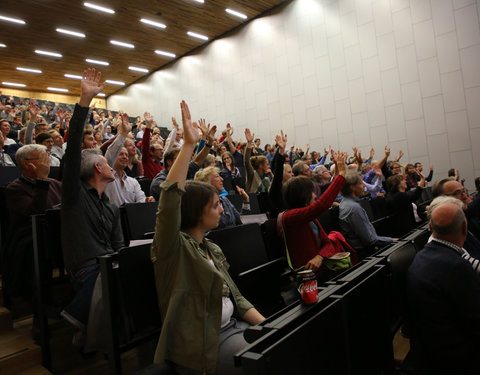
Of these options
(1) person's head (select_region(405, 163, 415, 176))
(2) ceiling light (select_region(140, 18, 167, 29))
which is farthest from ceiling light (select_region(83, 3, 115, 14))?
(1) person's head (select_region(405, 163, 415, 176))

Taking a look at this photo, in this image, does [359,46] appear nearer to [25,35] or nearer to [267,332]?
[267,332]

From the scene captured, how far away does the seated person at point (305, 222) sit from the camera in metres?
2.14

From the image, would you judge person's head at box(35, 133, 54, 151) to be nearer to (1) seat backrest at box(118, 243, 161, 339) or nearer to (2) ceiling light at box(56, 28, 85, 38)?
(1) seat backrest at box(118, 243, 161, 339)

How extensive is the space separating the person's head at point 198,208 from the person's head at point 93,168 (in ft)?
2.37

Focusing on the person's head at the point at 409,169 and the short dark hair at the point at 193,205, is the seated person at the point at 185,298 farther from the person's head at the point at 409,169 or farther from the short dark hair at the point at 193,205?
the person's head at the point at 409,169

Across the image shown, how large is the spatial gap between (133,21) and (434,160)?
29.6 feet

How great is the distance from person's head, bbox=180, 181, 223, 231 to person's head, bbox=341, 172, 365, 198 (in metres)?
1.90

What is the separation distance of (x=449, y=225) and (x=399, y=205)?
9.03ft

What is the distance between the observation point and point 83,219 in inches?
70.4

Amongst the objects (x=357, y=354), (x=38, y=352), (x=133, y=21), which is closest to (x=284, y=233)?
(x=357, y=354)

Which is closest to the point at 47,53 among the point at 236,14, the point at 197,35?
the point at 197,35

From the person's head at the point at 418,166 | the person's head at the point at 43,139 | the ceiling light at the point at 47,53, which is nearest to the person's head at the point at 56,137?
the person's head at the point at 43,139

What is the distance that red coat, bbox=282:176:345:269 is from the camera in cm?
215

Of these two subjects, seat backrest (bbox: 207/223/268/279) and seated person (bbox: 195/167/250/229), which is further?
seated person (bbox: 195/167/250/229)
